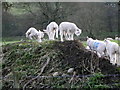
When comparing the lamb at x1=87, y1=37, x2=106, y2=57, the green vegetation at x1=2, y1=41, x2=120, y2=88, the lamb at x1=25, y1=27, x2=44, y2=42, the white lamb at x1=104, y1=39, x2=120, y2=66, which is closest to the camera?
the green vegetation at x1=2, y1=41, x2=120, y2=88

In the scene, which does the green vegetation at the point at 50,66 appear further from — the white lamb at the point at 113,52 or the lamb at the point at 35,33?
the lamb at the point at 35,33

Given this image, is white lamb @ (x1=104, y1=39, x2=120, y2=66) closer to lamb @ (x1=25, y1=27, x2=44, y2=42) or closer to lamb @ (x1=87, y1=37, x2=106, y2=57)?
lamb @ (x1=87, y1=37, x2=106, y2=57)

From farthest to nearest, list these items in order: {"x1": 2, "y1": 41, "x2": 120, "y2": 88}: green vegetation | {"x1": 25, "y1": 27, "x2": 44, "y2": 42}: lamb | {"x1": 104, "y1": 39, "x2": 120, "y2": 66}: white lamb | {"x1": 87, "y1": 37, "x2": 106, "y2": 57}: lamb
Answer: {"x1": 25, "y1": 27, "x2": 44, "y2": 42}: lamb
{"x1": 87, "y1": 37, "x2": 106, "y2": 57}: lamb
{"x1": 104, "y1": 39, "x2": 120, "y2": 66}: white lamb
{"x1": 2, "y1": 41, "x2": 120, "y2": 88}: green vegetation

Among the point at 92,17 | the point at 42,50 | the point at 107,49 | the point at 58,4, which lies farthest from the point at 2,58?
the point at 58,4

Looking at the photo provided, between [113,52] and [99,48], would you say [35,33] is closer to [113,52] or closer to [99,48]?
[99,48]

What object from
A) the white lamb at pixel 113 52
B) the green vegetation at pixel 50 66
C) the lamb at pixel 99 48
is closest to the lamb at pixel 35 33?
the green vegetation at pixel 50 66

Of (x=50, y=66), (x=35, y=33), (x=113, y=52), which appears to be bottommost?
(x=50, y=66)

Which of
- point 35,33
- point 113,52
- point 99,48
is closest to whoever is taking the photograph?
point 113,52

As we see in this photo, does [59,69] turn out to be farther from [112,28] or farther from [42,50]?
[112,28]

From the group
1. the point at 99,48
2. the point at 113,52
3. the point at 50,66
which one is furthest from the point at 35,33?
the point at 113,52

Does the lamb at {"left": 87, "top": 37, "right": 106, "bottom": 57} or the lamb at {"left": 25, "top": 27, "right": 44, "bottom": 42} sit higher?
the lamb at {"left": 25, "top": 27, "right": 44, "bottom": 42}

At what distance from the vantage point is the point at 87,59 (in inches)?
267

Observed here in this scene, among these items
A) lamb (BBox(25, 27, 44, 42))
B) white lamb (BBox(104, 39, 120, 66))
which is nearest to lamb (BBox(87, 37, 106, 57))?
white lamb (BBox(104, 39, 120, 66))

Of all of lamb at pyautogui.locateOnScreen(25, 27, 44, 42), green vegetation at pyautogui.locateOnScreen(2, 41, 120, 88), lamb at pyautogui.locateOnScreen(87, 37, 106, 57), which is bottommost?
green vegetation at pyautogui.locateOnScreen(2, 41, 120, 88)
